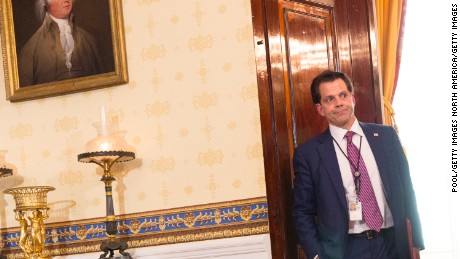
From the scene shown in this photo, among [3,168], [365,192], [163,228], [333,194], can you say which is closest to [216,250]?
[163,228]

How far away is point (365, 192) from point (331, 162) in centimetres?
28

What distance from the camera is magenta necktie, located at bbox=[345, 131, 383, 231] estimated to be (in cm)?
477

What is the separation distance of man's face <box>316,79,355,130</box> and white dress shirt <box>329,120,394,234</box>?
50 millimetres

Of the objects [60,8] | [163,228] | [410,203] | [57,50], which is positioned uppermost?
[60,8]

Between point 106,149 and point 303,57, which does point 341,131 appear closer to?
point 303,57

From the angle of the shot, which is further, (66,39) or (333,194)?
(66,39)

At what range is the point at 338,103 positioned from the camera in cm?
500

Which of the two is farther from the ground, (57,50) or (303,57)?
(57,50)

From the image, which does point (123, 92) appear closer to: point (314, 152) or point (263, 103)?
point (263, 103)

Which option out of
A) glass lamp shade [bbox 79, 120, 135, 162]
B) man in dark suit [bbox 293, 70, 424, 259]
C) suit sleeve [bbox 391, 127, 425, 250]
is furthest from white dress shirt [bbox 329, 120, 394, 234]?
glass lamp shade [bbox 79, 120, 135, 162]

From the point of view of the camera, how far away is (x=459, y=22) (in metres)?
7.84

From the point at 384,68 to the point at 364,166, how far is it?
289 centimetres

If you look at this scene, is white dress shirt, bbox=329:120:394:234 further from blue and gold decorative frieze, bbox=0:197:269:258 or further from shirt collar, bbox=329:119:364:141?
blue and gold decorative frieze, bbox=0:197:269:258

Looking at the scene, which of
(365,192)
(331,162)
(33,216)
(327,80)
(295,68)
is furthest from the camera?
(33,216)
